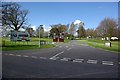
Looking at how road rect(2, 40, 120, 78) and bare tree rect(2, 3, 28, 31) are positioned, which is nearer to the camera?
road rect(2, 40, 120, 78)

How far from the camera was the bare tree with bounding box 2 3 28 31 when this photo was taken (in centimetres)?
3789

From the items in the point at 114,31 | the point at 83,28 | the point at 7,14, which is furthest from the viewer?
the point at 83,28

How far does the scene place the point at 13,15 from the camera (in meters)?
45.2

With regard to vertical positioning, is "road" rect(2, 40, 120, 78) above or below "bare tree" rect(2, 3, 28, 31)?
below

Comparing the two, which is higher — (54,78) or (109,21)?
(109,21)

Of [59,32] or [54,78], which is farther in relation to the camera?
[59,32]

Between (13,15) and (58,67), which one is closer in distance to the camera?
(58,67)

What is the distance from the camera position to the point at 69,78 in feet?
30.9

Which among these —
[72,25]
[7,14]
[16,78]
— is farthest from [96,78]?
[72,25]

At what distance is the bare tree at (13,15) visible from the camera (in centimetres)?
3789

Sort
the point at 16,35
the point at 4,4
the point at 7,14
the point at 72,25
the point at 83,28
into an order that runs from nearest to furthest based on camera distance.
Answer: the point at 4,4
the point at 7,14
the point at 16,35
the point at 72,25
the point at 83,28

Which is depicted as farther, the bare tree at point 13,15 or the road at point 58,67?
the bare tree at point 13,15

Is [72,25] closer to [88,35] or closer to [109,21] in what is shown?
[88,35]

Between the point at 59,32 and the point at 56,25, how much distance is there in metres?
4.86
